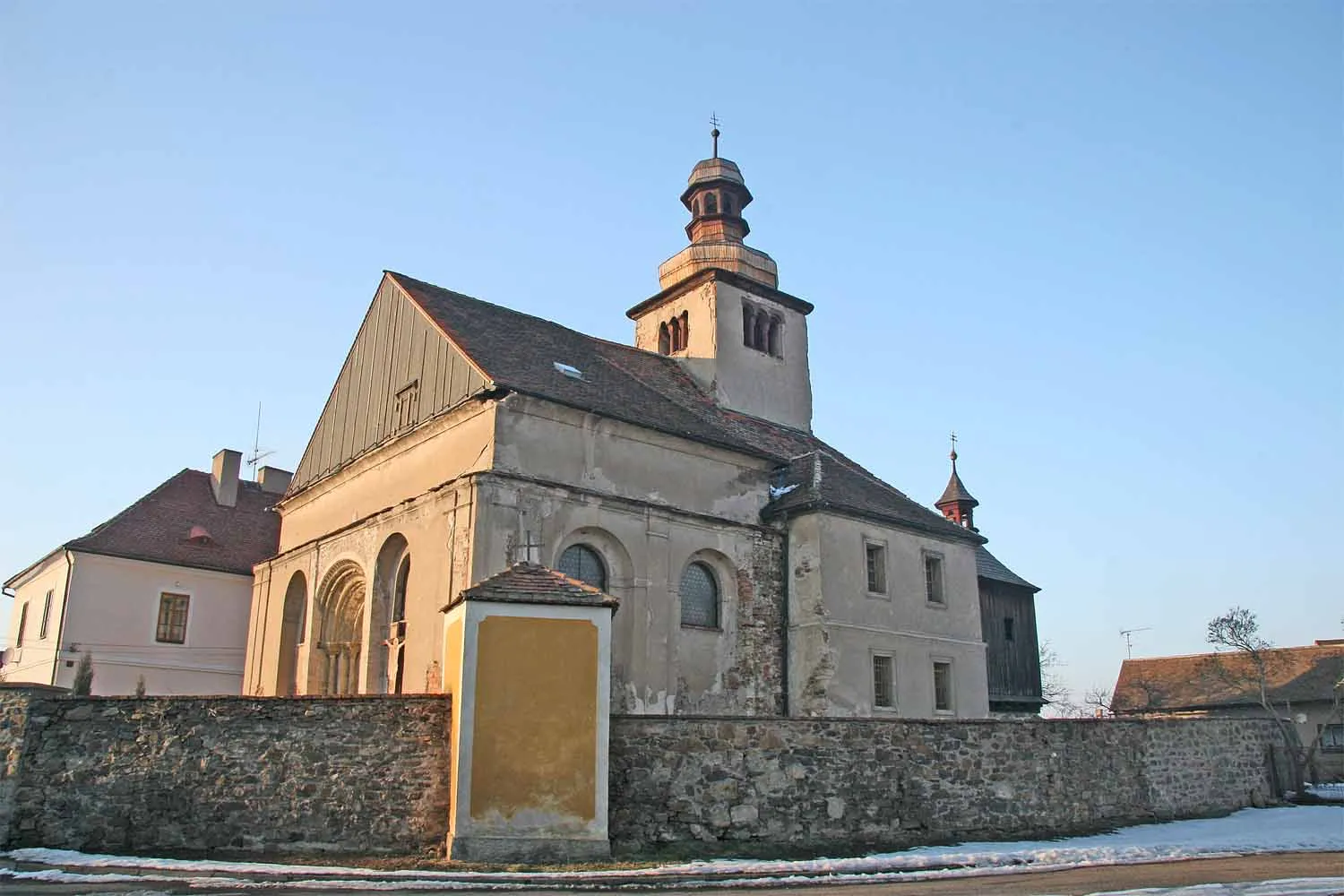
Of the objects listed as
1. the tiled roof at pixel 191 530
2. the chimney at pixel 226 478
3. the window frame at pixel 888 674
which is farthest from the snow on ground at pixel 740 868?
the chimney at pixel 226 478

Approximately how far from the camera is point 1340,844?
667 inches

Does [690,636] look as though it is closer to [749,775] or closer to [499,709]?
[749,775]

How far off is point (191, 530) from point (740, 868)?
86.3 feet

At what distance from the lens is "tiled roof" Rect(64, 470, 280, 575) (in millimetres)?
31859

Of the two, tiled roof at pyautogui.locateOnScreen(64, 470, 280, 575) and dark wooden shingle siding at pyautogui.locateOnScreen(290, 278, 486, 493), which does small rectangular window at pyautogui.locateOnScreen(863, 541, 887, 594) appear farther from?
tiled roof at pyautogui.locateOnScreen(64, 470, 280, 575)

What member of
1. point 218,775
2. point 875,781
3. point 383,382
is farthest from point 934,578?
point 218,775

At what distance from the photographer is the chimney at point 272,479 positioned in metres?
38.1

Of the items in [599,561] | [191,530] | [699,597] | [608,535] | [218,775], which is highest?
[191,530]

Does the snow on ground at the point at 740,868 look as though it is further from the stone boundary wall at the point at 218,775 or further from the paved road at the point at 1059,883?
the stone boundary wall at the point at 218,775

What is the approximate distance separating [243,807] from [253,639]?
54.7ft

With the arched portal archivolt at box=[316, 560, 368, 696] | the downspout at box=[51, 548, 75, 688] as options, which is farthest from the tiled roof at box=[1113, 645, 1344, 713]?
the downspout at box=[51, 548, 75, 688]

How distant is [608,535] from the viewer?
75.3 ft

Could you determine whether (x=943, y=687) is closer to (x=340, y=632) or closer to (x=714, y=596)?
(x=714, y=596)

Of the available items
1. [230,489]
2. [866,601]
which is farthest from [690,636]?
[230,489]
